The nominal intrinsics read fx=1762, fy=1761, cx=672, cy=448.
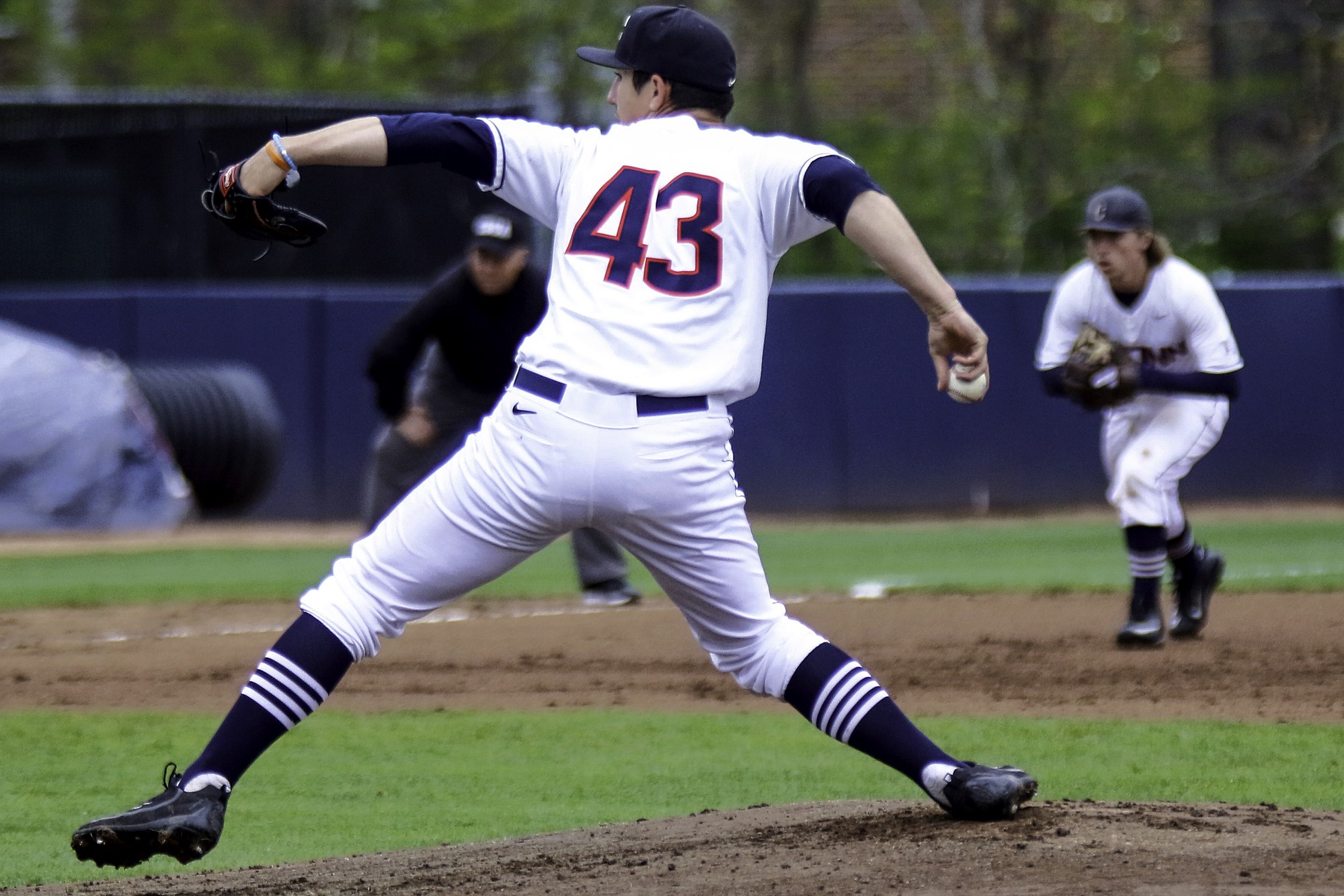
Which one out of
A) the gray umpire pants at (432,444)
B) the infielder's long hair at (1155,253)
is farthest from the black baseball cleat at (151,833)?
the gray umpire pants at (432,444)

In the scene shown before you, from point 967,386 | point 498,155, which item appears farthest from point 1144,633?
point 498,155

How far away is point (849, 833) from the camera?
374 cm

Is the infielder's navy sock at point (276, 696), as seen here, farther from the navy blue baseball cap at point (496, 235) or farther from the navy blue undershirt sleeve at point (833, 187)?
the navy blue baseball cap at point (496, 235)

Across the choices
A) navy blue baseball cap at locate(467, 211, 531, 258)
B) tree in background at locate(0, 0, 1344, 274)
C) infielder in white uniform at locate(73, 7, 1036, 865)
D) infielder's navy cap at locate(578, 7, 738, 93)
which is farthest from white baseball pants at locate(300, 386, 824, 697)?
tree in background at locate(0, 0, 1344, 274)

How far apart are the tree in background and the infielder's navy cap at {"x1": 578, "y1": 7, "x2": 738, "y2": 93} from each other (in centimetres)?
1437

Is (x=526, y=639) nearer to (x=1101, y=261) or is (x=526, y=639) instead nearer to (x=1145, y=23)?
(x=1101, y=261)

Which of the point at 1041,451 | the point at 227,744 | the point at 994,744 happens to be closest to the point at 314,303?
the point at 1041,451

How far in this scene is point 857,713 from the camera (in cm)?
370

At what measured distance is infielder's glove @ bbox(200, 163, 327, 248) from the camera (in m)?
3.60

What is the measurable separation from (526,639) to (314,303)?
25.1ft

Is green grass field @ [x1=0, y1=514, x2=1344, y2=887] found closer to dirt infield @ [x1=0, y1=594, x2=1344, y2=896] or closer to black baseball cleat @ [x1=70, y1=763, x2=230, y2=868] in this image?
dirt infield @ [x1=0, y1=594, x2=1344, y2=896]

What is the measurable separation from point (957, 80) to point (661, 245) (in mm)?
17781

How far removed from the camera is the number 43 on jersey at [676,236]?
139 inches

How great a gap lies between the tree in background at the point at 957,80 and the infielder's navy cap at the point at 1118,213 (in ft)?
36.1
